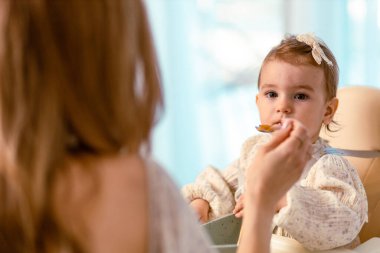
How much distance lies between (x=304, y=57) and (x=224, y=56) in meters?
1.88

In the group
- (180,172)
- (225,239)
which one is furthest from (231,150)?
(225,239)

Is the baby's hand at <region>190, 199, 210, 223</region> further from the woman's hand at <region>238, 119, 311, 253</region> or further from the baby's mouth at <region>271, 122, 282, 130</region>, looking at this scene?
the woman's hand at <region>238, 119, 311, 253</region>

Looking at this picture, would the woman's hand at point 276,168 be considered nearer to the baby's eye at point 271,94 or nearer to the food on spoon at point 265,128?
the food on spoon at point 265,128

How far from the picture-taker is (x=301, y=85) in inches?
60.2

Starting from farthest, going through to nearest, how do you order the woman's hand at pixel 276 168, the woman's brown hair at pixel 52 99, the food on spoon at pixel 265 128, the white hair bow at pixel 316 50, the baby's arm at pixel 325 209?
1. the white hair bow at pixel 316 50
2. the food on spoon at pixel 265 128
3. the baby's arm at pixel 325 209
4. the woman's hand at pixel 276 168
5. the woman's brown hair at pixel 52 99

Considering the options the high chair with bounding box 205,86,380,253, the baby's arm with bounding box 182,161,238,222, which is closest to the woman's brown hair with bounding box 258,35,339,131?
the high chair with bounding box 205,86,380,253

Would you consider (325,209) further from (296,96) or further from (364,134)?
(364,134)

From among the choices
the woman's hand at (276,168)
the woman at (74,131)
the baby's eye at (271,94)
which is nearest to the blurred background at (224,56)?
the baby's eye at (271,94)

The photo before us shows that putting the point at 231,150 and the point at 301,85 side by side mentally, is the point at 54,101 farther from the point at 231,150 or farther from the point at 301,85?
the point at 231,150

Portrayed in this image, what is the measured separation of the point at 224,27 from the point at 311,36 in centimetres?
184

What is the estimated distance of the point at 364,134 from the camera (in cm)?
169

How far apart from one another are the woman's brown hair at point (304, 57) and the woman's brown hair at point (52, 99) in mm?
806

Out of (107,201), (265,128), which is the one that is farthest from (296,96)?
(107,201)

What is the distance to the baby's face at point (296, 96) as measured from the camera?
60.4 inches
